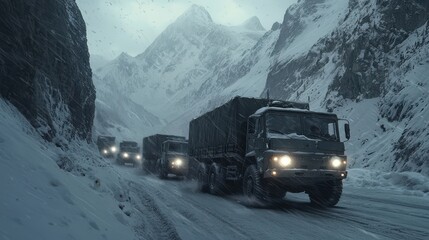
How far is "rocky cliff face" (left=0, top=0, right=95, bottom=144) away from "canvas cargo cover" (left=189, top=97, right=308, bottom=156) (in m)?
5.34

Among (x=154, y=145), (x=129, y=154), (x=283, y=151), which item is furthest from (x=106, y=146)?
(x=283, y=151)

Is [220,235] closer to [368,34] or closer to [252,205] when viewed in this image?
[252,205]

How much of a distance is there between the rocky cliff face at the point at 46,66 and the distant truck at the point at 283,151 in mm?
5708

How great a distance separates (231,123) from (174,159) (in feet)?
38.5

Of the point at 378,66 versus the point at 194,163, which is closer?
the point at 194,163

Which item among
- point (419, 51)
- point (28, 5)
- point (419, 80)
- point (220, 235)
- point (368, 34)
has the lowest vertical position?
point (220, 235)

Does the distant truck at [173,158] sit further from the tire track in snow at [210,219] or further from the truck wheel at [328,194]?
the truck wheel at [328,194]

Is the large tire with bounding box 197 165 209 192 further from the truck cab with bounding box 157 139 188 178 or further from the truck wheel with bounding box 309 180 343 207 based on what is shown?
the truck cab with bounding box 157 139 188 178

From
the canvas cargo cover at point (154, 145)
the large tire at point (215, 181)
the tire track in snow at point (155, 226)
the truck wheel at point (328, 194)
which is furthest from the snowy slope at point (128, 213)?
the canvas cargo cover at point (154, 145)

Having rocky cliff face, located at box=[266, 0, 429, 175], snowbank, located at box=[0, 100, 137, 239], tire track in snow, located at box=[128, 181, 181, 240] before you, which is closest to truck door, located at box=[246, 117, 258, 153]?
Answer: tire track in snow, located at box=[128, 181, 181, 240]

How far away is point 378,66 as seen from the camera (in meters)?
42.6

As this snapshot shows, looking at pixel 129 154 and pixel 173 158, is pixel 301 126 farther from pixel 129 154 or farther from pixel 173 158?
pixel 129 154

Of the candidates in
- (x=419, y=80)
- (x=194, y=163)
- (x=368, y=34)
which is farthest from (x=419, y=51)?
(x=194, y=163)

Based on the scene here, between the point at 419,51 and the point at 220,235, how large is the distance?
34067mm
